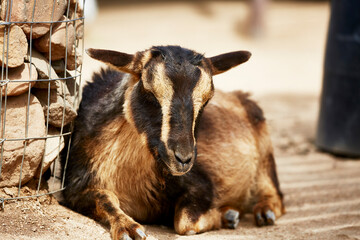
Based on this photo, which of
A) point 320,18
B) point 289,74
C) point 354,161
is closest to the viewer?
point 354,161

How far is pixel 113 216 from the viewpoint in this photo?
4.48 meters

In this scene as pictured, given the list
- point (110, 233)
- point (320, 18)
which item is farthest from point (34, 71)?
point (320, 18)

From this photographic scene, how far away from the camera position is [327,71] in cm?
819

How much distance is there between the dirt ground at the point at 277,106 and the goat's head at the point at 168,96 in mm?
883

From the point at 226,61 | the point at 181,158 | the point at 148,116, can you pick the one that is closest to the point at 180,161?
the point at 181,158

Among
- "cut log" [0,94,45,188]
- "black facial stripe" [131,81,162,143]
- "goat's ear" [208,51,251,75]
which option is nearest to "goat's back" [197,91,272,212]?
"goat's ear" [208,51,251,75]

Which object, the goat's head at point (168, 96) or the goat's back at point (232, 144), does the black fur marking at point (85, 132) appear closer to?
the goat's head at point (168, 96)

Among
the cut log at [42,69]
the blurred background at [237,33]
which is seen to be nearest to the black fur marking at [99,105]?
the cut log at [42,69]

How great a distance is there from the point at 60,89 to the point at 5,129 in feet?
2.00

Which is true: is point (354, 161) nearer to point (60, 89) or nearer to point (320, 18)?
point (60, 89)

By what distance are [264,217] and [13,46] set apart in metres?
3.01

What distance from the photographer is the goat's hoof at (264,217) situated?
220 inches

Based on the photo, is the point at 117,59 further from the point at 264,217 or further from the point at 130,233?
the point at 264,217

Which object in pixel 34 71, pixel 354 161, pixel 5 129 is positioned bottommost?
pixel 354 161
